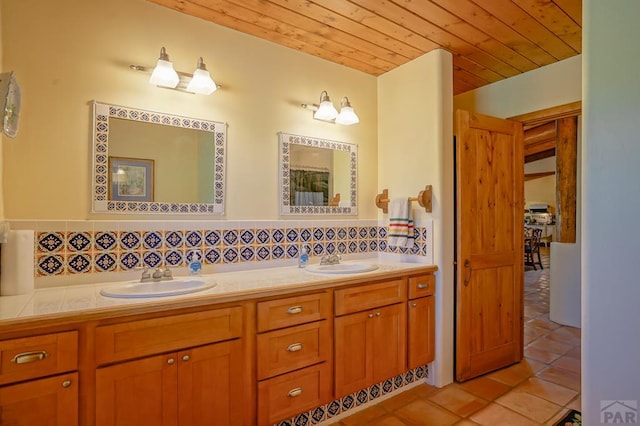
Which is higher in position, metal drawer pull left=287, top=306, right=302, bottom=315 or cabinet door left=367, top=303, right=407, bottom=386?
metal drawer pull left=287, top=306, right=302, bottom=315

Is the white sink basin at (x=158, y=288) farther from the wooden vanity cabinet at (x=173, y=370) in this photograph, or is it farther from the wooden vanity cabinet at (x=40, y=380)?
the wooden vanity cabinet at (x=40, y=380)

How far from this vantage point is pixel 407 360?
2402 millimetres

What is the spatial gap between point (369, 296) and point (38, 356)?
5.40 feet

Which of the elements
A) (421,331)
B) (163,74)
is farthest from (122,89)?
(421,331)

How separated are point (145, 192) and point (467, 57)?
256cm

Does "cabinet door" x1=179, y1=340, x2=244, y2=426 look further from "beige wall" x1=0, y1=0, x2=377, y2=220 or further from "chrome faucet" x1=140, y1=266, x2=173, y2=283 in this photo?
"beige wall" x1=0, y1=0, x2=377, y2=220

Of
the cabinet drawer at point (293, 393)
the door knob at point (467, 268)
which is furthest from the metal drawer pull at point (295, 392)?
the door knob at point (467, 268)

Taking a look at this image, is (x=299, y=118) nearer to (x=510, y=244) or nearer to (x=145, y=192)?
(x=145, y=192)

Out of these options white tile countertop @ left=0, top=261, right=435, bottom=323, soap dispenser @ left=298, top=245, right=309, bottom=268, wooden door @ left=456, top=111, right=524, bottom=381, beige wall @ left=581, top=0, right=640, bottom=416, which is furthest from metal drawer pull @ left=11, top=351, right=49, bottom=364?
wooden door @ left=456, top=111, right=524, bottom=381

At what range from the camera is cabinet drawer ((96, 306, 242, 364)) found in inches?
54.7

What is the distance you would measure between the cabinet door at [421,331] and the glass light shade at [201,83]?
194cm

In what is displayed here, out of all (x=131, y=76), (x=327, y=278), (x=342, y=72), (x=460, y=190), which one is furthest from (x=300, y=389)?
(x=342, y=72)

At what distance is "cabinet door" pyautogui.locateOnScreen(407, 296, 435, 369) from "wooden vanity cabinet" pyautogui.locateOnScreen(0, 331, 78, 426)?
1938mm

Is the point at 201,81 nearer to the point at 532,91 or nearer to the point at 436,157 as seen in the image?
the point at 436,157
